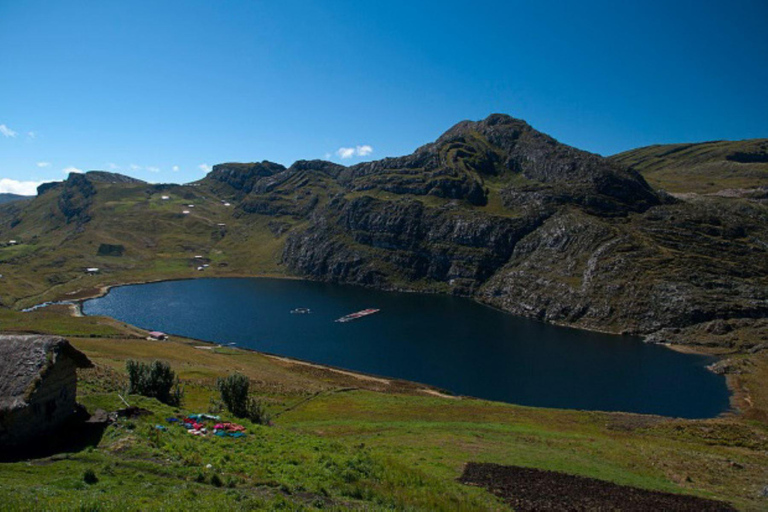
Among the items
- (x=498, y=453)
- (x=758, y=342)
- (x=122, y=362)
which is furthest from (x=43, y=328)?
(x=758, y=342)

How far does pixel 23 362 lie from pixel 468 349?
110273 mm

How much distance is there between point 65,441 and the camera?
27.4 meters

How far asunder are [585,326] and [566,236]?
56.3m

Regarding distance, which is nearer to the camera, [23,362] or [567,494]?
[23,362]

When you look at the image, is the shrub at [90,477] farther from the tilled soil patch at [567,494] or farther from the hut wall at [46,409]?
the tilled soil patch at [567,494]

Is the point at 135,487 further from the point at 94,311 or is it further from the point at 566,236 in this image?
the point at 566,236

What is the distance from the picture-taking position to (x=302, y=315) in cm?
16888

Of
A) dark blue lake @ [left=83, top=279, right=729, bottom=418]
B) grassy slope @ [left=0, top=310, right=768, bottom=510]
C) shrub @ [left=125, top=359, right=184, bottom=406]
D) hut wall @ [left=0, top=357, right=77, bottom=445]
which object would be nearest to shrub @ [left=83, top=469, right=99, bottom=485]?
grassy slope @ [left=0, top=310, right=768, bottom=510]

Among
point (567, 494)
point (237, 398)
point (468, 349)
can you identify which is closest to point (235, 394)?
point (237, 398)

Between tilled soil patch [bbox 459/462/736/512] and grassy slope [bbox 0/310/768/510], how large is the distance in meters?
1.81

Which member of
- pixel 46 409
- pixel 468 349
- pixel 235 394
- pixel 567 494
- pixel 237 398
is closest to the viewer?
pixel 46 409

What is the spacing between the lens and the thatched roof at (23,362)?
87.7 feet

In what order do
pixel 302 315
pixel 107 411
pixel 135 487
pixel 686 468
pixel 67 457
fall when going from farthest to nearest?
pixel 302 315, pixel 686 468, pixel 107 411, pixel 67 457, pixel 135 487

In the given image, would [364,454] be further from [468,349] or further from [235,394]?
[468,349]
